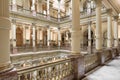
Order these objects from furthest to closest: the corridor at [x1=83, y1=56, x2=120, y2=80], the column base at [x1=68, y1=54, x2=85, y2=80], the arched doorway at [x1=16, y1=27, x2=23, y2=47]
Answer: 1. the arched doorway at [x1=16, y1=27, x2=23, y2=47]
2. the corridor at [x1=83, y1=56, x2=120, y2=80]
3. the column base at [x1=68, y1=54, x2=85, y2=80]

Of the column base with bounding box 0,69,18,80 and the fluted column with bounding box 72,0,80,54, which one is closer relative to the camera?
the column base with bounding box 0,69,18,80

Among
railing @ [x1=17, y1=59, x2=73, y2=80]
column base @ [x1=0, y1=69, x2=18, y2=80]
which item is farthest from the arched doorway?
column base @ [x1=0, y1=69, x2=18, y2=80]

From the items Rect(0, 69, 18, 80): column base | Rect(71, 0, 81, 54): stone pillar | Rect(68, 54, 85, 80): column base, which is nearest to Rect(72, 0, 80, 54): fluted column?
Rect(71, 0, 81, 54): stone pillar

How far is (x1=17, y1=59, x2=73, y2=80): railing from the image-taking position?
2.70 meters

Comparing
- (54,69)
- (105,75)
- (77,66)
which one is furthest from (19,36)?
(54,69)

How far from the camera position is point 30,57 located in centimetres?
1477

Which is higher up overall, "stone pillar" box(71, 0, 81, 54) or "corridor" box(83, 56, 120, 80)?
"stone pillar" box(71, 0, 81, 54)

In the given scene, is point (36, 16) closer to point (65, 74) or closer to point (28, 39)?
point (28, 39)

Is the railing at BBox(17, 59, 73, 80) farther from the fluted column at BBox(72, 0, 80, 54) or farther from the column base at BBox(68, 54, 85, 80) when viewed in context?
the fluted column at BBox(72, 0, 80, 54)

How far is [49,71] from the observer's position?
3.45 metres

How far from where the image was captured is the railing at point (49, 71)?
106 inches

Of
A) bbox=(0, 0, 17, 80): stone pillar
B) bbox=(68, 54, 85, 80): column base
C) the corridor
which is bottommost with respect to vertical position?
the corridor

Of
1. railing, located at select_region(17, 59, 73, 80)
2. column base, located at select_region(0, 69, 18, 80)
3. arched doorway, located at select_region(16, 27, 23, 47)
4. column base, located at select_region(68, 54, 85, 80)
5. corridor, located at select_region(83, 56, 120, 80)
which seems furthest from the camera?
arched doorway, located at select_region(16, 27, 23, 47)

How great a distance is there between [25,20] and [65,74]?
13.2 metres
